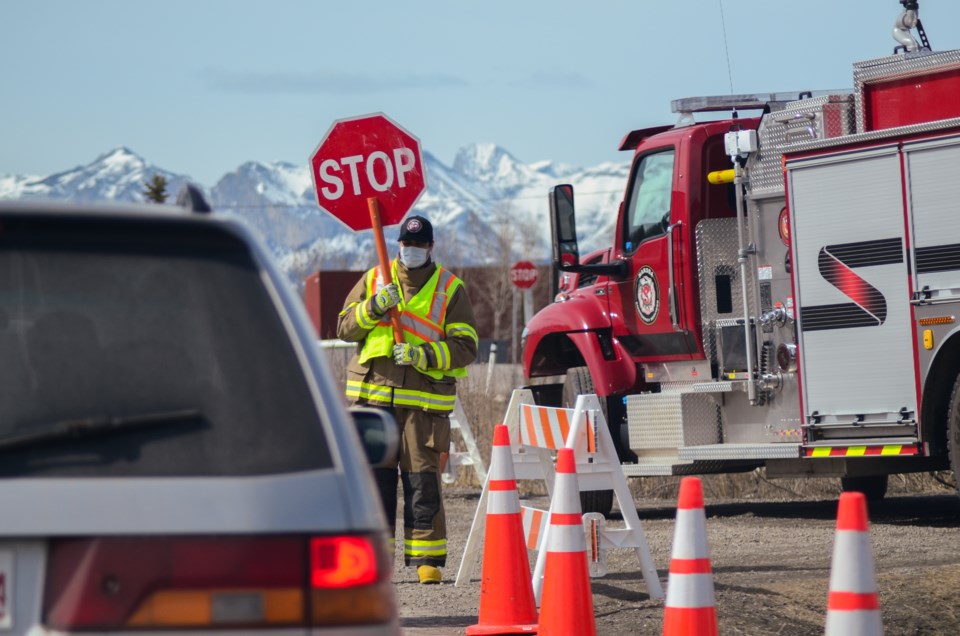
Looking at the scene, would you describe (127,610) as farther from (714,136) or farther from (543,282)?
(543,282)

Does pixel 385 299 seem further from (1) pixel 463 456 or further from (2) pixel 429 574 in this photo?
(1) pixel 463 456

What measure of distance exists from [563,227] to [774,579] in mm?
3976

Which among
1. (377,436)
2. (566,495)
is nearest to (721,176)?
Result: (566,495)

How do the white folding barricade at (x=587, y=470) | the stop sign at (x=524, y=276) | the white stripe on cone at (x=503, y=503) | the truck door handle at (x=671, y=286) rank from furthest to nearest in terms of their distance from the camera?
the stop sign at (x=524, y=276)
the truck door handle at (x=671, y=286)
the white folding barricade at (x=587, y=470)
the white stripe on cone at (x=503, y=503)

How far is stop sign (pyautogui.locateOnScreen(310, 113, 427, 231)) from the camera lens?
978 cm

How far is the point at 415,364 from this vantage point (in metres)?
9.05

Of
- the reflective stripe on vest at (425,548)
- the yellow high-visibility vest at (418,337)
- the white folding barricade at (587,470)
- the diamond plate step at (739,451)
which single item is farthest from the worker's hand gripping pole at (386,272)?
the diamond plate step at (739,451)

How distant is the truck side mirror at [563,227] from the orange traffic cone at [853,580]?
7.52 metres

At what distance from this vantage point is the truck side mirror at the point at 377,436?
356 centimetres

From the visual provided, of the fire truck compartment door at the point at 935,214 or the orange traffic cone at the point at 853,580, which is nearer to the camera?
the orange traffic cone at the point at 853,580

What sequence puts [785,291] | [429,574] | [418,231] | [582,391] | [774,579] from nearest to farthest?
[774,579] < [429,574] < [418,231] < [785,291] < [582,391]

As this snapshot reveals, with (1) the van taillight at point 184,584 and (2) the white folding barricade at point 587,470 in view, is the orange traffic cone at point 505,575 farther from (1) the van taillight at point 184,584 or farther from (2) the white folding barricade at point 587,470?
(1) the van taillight at point 184,584

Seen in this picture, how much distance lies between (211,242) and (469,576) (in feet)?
19.6

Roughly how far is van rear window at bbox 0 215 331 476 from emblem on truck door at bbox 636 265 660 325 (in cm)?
938
